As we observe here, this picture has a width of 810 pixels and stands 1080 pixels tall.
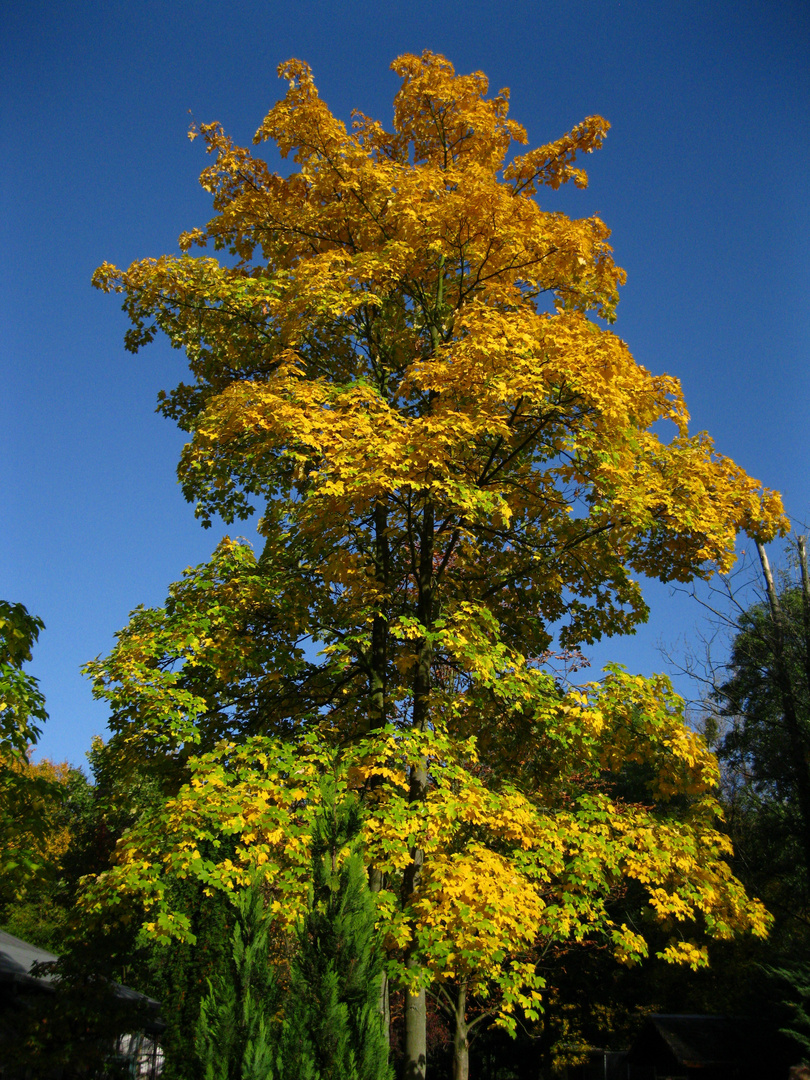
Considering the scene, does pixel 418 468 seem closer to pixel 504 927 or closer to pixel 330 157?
pixel 504 927

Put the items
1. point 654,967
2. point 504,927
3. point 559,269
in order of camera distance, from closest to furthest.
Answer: point 504,927 < point 559,269 < point 654,967

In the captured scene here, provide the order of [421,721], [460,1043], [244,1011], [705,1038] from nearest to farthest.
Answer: [244,1011] < [421,721] < [460,1043] < [705,1038]

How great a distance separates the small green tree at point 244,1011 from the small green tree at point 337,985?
12.6 inches

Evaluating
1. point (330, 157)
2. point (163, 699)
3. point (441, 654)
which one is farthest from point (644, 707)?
point (330, 157)

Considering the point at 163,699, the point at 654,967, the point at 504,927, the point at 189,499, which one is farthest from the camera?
the point at 654,967

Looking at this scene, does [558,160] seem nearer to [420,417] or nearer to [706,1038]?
[420,417]

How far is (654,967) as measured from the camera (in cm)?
2384

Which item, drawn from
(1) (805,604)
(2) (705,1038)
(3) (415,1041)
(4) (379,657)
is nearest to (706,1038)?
(2) (705,1038)

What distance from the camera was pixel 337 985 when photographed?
5.82 metres

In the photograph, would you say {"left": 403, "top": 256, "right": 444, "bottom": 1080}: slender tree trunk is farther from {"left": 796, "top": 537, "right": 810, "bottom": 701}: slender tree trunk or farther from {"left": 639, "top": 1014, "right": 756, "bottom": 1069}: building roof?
{"left": 639, "top": 1014, "right": 756, "bottom": 1069}: building roof

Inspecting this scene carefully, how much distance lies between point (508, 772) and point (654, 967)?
18980mm

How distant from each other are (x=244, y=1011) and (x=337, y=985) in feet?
3.34

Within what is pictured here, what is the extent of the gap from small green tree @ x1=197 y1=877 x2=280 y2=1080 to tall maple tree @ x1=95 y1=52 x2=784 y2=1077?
75.7 inches

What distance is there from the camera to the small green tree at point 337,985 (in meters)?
5.64
